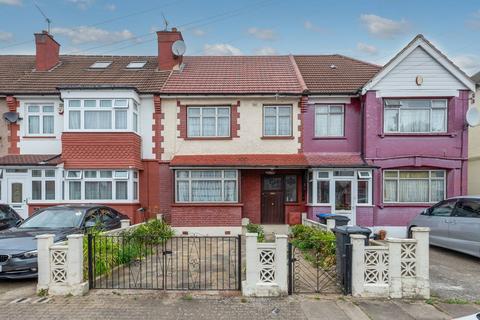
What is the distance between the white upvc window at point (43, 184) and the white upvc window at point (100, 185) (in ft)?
2.03

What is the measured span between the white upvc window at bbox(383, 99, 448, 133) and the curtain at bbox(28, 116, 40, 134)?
14.3 metres

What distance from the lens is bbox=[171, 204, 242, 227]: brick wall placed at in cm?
1299

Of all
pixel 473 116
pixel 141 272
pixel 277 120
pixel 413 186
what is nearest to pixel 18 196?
pixel 141 272

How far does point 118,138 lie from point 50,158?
2.96m

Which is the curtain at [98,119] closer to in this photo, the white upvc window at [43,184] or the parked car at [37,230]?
the white upvc window at [43,184]

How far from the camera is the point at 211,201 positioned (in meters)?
13.3

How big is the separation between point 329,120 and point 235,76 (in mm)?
4728

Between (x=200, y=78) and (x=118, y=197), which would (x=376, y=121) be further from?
(x=118, y=197)

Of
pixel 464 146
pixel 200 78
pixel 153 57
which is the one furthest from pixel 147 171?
pixel 464 146

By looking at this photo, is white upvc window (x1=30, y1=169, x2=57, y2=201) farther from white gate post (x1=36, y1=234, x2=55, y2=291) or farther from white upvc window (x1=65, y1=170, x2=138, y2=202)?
white gate post (x1=36, y1=234, x2=55, y2=291)

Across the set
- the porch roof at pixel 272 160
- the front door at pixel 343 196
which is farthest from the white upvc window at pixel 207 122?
the front door at pixel 343 196

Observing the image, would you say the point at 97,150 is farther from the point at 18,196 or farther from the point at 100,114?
the point at 18,196

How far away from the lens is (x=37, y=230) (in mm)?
7906

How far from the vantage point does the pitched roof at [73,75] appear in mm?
14047
